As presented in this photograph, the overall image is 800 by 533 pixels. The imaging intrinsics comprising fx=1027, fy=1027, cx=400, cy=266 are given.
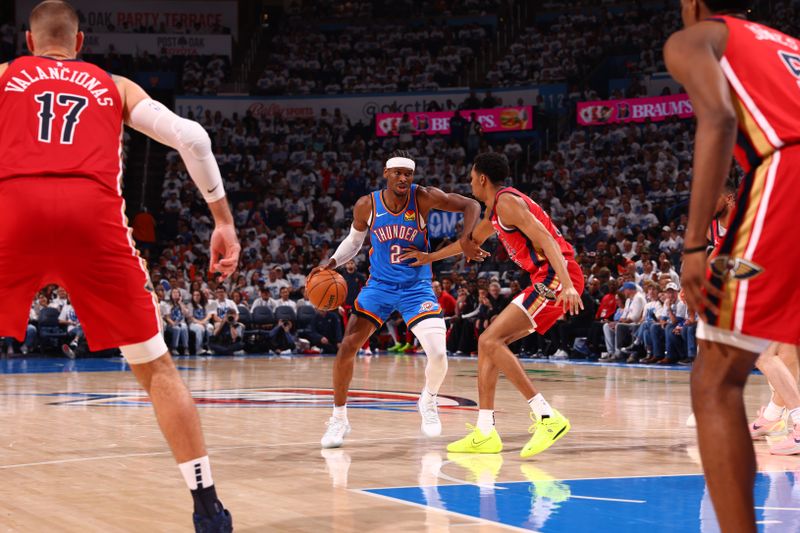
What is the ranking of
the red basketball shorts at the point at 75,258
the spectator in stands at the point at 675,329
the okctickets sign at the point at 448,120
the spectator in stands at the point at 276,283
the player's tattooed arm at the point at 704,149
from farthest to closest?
the okctickets sign at the point at 448,120 → the spectator in stands at the point at 276,283 → the spectator in stands at the point at 675,329 → the red basketball shorts at the point at 75,258 → the player's tattooed arm at the point at 704,149

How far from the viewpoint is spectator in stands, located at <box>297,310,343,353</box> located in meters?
19.8

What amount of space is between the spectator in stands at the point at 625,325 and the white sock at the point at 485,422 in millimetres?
10323

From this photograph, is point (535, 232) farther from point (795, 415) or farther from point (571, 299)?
point (795, 415)

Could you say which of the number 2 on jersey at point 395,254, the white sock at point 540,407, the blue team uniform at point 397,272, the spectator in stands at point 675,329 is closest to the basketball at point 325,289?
the blue team uniform at point 397,272

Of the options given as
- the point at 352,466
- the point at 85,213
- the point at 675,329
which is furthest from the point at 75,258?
the point at 675,329

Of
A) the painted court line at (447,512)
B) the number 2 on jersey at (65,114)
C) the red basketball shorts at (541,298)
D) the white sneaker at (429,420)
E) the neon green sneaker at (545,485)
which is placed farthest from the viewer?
the white sneaker at (429,420)

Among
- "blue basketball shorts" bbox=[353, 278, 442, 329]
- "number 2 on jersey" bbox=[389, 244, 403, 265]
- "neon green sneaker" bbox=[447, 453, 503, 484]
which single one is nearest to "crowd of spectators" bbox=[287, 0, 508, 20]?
"number 2 on jersey" bbox=[389, 244, 403, 265]

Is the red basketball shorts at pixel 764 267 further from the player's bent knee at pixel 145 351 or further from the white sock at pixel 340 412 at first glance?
the white sock at pixel 340 412

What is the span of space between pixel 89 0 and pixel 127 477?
27924 millimetres

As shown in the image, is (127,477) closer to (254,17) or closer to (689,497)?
(689,497)

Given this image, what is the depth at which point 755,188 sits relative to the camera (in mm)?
2998

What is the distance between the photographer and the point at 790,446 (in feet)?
22.2

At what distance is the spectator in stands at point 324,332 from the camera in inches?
780

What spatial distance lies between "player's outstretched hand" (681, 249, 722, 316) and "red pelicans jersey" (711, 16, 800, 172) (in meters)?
0.41
